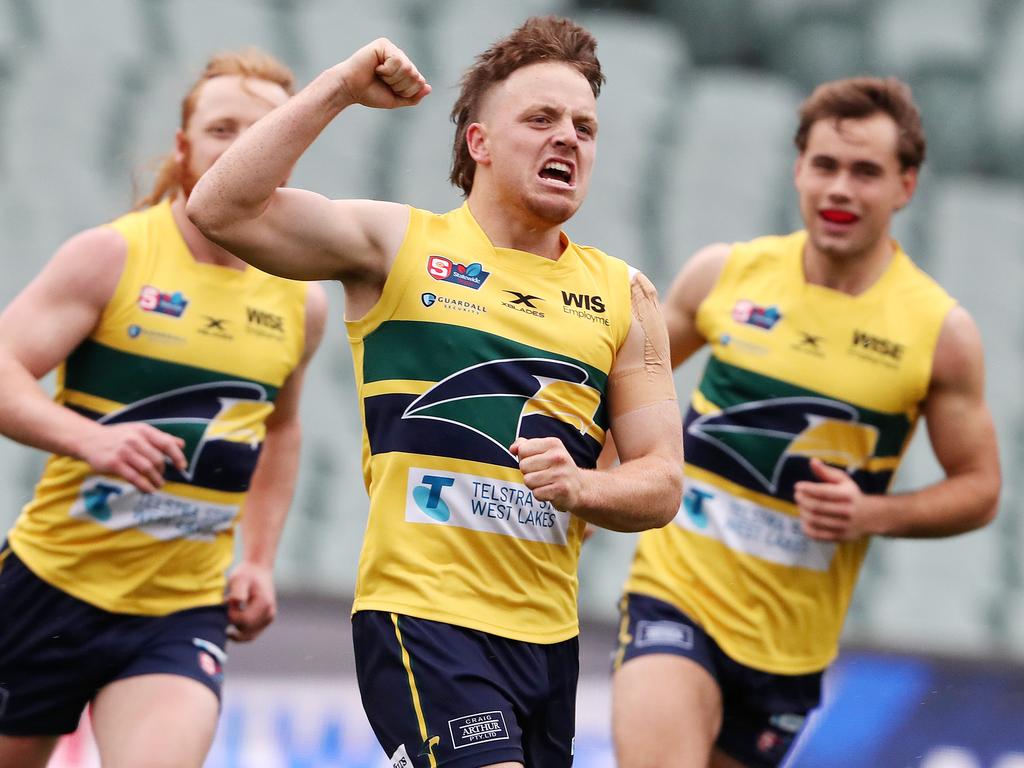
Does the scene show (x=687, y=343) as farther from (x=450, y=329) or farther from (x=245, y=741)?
(x=245, y=741)

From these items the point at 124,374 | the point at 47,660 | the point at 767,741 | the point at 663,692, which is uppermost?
the point at 124,374

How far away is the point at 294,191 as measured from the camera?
11.7ft

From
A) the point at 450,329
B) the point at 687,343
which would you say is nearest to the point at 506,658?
the point at 450,329

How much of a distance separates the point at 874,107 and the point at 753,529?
4.93 feet

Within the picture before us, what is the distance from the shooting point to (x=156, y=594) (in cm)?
462

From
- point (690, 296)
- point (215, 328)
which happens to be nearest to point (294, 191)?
point (215, 328)

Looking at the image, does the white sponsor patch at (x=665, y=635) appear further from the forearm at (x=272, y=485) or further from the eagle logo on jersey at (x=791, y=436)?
the forearm at (x=272, y=485)

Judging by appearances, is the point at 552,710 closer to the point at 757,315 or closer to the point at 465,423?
the point at 465,423

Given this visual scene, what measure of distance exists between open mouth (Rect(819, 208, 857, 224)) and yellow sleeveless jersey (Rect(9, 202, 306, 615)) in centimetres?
185

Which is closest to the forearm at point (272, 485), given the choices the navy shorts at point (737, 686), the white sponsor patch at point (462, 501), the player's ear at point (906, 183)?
the navy shorts at point (737, 686)

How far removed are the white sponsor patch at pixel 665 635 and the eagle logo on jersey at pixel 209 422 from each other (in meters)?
1.35

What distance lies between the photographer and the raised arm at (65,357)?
4086mm

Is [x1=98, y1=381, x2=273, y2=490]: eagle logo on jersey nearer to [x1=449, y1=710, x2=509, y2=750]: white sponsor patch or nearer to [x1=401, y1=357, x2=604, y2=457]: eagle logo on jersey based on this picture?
[x1=401, y1=357, x2=604, y2=457]: eagle logo on jersey

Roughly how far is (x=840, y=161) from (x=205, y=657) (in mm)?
2609
